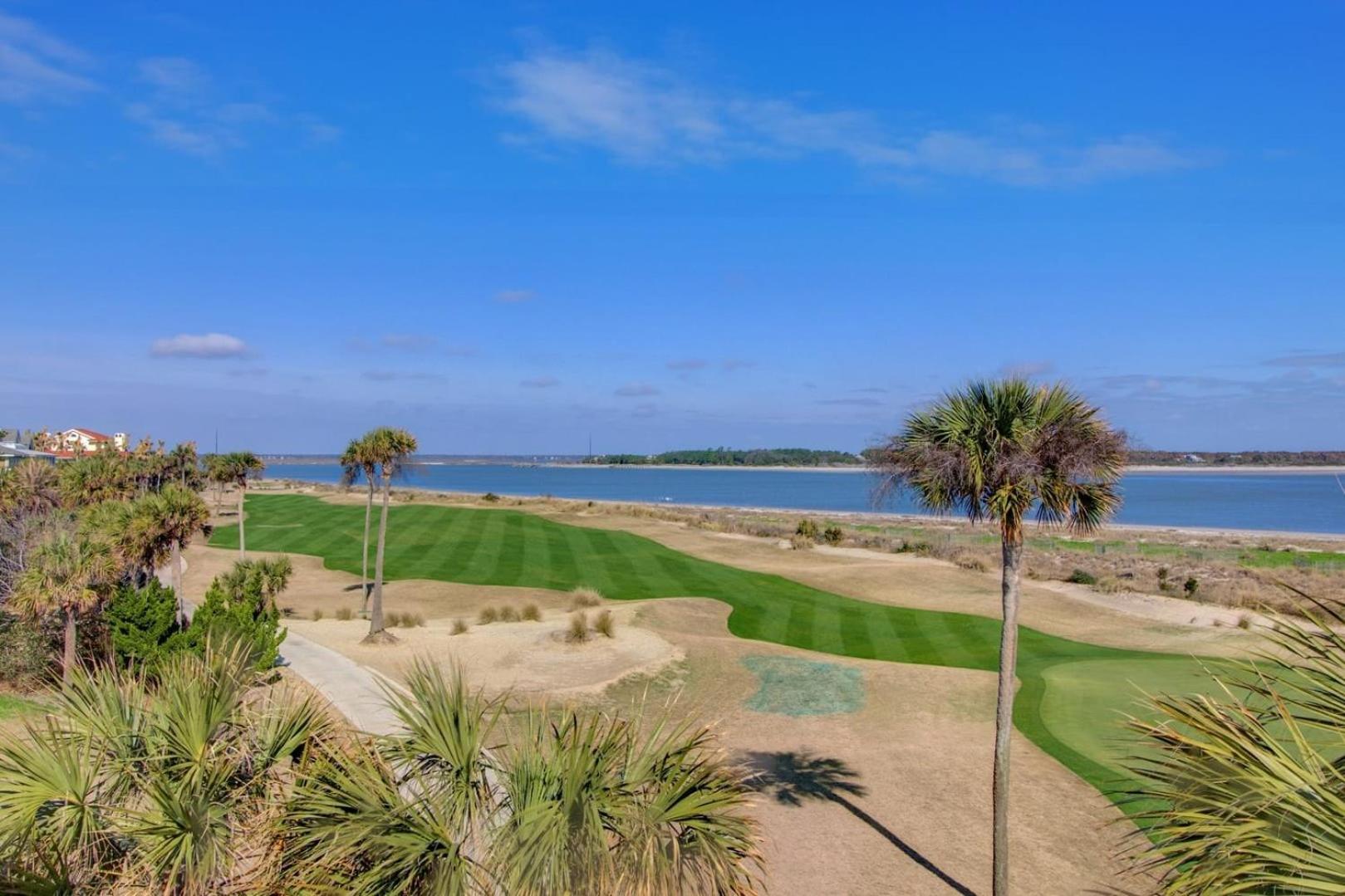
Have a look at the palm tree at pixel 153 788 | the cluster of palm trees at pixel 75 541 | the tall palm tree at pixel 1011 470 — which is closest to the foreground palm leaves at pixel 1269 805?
the tall palm tree at pixel 1011 470

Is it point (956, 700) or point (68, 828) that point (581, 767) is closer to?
point (68, 828)

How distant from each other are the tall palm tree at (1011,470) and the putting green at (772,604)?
197 centimetres

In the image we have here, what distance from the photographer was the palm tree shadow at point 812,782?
11781 mm

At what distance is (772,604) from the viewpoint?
1175 inches

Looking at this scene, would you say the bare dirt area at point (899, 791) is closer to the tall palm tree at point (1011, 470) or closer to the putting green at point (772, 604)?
the putting green at point (772, 604)

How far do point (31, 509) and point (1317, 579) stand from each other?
159ft

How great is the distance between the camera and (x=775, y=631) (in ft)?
83.7

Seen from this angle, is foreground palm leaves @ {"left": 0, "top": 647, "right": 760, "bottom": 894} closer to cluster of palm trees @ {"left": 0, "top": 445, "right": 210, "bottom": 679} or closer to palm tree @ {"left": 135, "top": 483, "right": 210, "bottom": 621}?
cluster of palm trees @ {"left": 0, "top": 445, "right": 210, "bottom": 679}

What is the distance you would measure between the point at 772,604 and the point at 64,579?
20844 mm

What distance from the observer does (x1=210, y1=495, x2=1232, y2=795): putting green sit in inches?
657

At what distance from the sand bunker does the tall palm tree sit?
36.7 ft

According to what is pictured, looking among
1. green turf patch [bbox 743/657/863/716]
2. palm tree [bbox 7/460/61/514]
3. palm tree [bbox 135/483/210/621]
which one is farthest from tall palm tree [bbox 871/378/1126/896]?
palm tree [bbox 7/460/61/514]

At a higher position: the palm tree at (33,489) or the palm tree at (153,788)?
the palm tree at (33,489)

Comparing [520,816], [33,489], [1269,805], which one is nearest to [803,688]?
[520,816]
